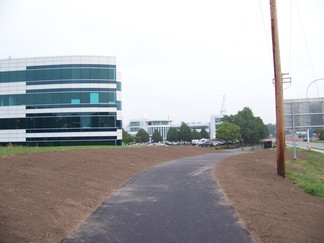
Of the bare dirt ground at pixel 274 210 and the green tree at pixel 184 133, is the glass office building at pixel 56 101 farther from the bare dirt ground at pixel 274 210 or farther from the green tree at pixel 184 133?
the green tree at pixel 184 133

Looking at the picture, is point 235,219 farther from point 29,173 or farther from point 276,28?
point 276,28

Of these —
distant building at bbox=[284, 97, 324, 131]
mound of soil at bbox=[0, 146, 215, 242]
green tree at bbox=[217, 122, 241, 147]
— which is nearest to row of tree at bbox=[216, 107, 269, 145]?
green tree at bbox=[217, 122, 241, 147]

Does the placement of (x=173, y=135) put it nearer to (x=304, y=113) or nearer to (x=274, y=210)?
(x=304, y=113)

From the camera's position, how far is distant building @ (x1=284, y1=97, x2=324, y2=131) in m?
22.6

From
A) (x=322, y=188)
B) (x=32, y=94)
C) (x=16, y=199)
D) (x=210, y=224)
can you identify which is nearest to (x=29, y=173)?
(x=16, y=199)

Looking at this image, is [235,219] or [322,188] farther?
[322,188]

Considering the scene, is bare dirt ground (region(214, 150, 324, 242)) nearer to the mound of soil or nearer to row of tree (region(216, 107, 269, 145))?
the mound of soil

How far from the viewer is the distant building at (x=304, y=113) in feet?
74.2

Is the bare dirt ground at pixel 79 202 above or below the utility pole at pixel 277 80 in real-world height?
below

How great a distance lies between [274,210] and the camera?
8680 millimetres

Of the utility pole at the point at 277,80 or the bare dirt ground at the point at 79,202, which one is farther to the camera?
the utility pole at the point at 277,80

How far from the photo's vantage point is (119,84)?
5728cm

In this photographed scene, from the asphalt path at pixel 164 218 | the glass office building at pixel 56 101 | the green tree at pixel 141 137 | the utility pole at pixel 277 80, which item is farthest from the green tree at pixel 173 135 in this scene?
the asphalt path at pixel 164 218

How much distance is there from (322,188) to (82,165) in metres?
10.6
